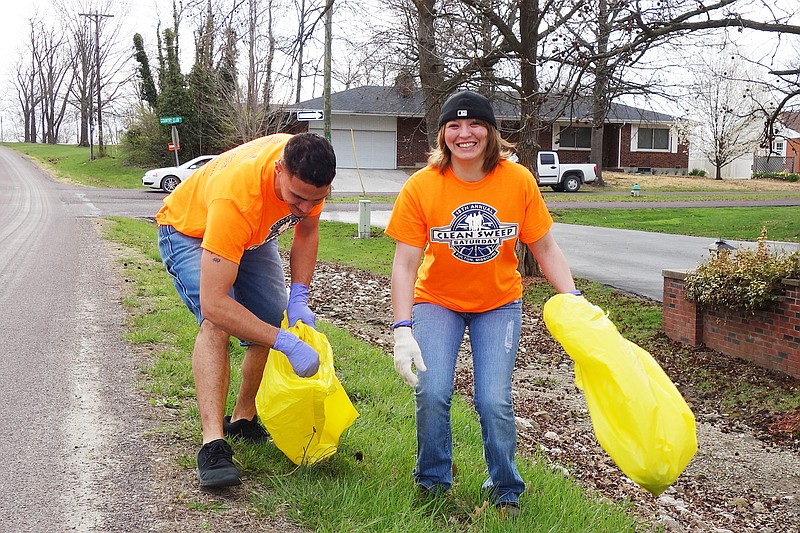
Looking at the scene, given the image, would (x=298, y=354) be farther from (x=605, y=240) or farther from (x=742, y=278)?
Answer: (x=605, y=240)

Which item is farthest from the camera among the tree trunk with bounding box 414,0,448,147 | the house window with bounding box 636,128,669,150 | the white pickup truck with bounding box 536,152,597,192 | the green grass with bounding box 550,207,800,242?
the house window with bounding box 636,128,669,150

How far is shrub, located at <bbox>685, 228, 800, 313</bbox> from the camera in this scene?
7277mm

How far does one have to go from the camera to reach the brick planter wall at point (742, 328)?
7.16 m

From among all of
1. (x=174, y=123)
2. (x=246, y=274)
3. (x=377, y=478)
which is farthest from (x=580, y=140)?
(x=377, y=478)

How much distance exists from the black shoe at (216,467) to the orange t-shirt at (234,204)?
2.76 ft

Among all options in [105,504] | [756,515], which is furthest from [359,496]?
[756,515]

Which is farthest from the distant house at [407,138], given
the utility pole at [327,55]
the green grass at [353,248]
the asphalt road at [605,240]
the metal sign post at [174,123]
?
the green grass at [353,248]

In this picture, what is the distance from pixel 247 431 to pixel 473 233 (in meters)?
1.62

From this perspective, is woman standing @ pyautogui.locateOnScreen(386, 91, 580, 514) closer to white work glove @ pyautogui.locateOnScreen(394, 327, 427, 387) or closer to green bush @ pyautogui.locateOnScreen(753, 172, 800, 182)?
white work glove @ pyautogui.locateOnScreen(394, 327, 427, 387)

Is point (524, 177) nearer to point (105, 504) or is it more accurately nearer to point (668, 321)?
point (105, 504)

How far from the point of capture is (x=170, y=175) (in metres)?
31.7

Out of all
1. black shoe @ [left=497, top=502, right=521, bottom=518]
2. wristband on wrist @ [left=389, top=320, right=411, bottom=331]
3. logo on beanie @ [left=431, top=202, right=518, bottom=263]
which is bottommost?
black shoe @ [left=497, top=502, right=521, bottom=518]

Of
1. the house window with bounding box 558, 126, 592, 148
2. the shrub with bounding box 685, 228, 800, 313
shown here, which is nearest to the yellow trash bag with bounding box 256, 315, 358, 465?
the shrub with bounding box 685, 228, 800, 313

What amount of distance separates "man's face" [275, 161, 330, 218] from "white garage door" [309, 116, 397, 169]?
39.3 metres
